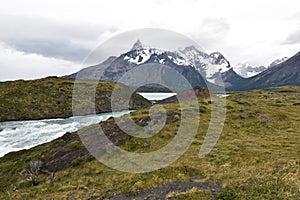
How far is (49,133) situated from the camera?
2500 inches

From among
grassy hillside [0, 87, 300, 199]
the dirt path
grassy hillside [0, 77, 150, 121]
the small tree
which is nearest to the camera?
grassy hillside [0, 87, 300, 199]

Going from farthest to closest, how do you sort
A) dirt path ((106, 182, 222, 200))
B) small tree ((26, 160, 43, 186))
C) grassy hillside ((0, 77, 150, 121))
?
grassy hillside ((0, 77, 150, 121)) < small tree ((26, 160, 43, 186)) < dirt path ((106, 182, 222, 200))

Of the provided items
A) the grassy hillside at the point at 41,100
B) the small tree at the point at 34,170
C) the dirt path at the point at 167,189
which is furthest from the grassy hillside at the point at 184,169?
the grassy hillside at the point at 41,100

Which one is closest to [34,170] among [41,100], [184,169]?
[184,169]

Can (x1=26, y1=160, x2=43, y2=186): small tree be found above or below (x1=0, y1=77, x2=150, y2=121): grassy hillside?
below

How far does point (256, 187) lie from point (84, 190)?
13933 millimetres

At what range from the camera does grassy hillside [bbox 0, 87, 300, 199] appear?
17.9 metres

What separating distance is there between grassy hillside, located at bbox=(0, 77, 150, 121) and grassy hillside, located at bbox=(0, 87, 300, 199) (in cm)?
6231

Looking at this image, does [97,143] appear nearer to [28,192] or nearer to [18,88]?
[28,192]

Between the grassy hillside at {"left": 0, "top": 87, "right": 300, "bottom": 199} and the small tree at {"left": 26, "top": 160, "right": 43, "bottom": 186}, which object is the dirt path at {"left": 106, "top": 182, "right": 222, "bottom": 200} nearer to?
the grassy hillside at {"left": 0, "top": 87, "right": 300, "bottom": 199}

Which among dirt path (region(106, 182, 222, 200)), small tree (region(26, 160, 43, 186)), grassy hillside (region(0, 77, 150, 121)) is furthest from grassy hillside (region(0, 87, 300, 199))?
grassy hillside (region(0, 77, 150, 121))

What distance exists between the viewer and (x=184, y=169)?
23.7 metres

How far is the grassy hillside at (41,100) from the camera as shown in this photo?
331 ft

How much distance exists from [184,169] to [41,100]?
99.4 meters
